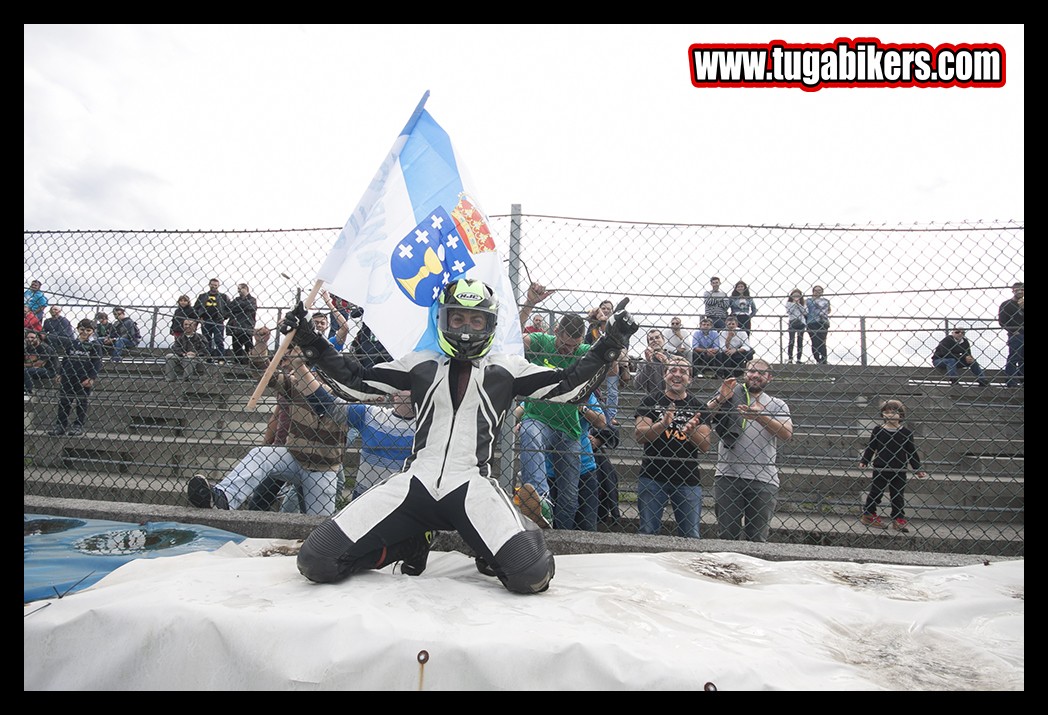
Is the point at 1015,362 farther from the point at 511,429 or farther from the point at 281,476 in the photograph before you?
the point at 281,476

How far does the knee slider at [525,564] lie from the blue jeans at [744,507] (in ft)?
6.10

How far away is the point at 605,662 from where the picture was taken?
7.20ft

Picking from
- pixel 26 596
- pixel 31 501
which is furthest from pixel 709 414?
pixel 31 501

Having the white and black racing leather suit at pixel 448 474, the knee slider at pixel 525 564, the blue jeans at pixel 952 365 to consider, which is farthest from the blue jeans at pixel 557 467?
the blue jeans at pixel 952 365

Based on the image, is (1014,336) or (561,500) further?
(561,500)

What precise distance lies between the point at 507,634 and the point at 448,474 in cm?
105

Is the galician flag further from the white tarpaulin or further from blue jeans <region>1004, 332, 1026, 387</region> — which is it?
blue jeans <region>1004, 332, 1026, 387</region>

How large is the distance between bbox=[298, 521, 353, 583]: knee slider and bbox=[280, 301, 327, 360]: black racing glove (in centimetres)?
95

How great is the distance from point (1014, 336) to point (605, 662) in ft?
11.6

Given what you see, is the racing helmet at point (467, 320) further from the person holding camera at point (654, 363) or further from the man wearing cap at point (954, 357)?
the man wearing cap at point (954, 357)

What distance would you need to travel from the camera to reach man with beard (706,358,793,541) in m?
4.26

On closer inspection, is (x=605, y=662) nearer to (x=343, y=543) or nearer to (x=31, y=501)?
(x=343, y=543)

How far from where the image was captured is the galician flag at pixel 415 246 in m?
3.60

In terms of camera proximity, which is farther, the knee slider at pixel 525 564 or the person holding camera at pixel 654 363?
the person holding camera at pixel 654 363
